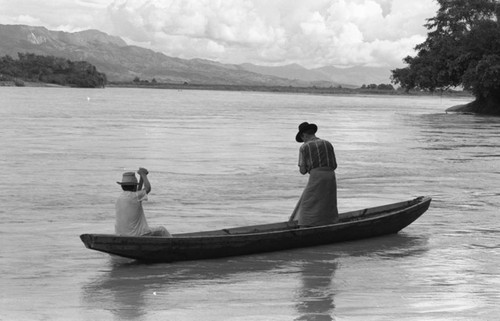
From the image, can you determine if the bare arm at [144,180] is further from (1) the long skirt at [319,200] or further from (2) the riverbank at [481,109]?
(2) the riverbank at [481,109]

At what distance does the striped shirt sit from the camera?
43.5 feet

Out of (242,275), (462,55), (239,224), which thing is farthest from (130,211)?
(462,55)

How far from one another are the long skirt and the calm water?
509 mm

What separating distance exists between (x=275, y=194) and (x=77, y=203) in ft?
15.7

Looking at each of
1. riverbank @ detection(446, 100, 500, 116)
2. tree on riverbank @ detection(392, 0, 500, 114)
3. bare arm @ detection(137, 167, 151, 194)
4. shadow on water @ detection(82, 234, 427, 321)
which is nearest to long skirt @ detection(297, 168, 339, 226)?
shadow on water @ detection(82, 234, 427, 321)

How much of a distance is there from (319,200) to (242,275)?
214 cm

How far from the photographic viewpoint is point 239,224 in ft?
55.4

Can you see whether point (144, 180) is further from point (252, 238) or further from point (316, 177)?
point (316, 177)

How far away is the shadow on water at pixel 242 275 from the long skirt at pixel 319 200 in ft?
1.49

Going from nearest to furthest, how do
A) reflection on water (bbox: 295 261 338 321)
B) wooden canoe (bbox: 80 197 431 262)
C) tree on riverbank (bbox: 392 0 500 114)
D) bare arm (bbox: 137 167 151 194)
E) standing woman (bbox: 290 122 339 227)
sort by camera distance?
reflection on water (bbox: 295 261 338 321) < wooden canoe (bbox: 80 197 431 262) < bare arm (bbox: 137 167 151 194) < standing woman (bbox: 290 122 339 227) < tree on riverbank (bbox: 392 0 500 114)

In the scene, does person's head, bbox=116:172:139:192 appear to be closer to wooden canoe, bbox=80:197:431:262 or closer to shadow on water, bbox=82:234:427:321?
wooden canoe, bbox=80:197:431:262

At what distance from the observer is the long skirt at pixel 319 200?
1338 centimetres

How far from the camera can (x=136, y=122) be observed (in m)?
54.6

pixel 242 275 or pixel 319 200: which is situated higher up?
pixel 319 200
